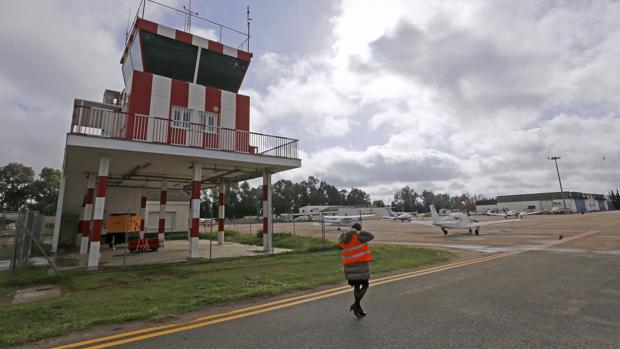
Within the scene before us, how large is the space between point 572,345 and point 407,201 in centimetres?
16735

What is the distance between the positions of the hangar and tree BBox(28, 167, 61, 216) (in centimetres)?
12475

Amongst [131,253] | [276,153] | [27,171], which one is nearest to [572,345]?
[276,153]

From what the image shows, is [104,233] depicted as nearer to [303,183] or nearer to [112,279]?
[112,279]

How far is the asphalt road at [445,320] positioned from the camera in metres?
4.36

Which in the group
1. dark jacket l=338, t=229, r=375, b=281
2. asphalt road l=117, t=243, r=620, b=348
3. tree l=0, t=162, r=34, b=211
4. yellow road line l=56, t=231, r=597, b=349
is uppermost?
tree l=0, t=162, r=34, b=211

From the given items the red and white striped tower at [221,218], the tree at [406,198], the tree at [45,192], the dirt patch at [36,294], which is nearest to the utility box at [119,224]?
the red and white striped tower at [221,218]

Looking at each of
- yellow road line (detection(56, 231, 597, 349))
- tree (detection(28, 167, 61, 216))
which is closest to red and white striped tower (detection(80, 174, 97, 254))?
yellow road line (detection(56, 231, 597, 349))

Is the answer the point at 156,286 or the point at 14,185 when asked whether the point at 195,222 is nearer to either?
the point at 156,286

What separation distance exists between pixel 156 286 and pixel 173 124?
365 inches

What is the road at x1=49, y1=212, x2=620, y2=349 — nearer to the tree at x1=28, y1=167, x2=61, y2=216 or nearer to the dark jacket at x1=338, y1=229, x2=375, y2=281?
the dark jacket at x1=338, y1=229, x2=375, y2=281

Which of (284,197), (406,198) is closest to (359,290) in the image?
(284,197)

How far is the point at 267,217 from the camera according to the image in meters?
16.4

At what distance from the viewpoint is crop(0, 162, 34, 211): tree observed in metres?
56.9

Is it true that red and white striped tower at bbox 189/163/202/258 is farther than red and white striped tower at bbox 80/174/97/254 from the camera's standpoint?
No
